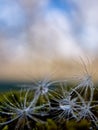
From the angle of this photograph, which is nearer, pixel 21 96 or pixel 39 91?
pixel 39 91

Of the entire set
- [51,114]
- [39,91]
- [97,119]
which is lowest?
[97,119]

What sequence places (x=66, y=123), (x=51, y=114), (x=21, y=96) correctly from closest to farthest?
(x=66, y=123)
(x=51, y=114)
(x=21, y=96)

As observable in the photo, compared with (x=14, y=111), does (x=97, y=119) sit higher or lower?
lower

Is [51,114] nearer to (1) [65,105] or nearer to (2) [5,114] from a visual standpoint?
(1) [65,105]

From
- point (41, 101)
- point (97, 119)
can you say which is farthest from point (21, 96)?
point (97, 119)

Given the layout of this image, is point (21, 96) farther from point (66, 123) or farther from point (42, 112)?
point (66, 123)

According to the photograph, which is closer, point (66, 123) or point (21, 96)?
point (66, 123)

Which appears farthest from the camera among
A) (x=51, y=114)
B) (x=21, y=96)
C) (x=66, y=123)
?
(x=21, y=96)

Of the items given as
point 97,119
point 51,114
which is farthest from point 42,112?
point 97,119

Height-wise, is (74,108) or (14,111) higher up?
(14,111)
